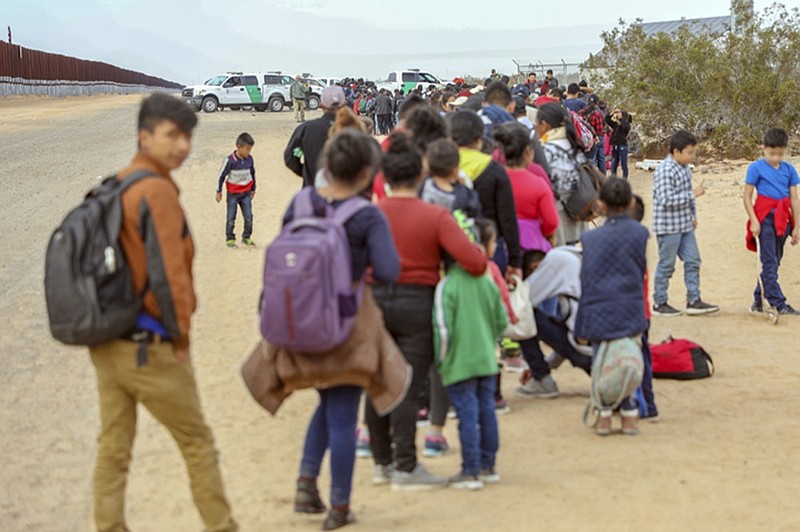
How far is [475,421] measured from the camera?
6125 mm

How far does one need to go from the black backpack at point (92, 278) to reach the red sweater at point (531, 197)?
12.2 ft

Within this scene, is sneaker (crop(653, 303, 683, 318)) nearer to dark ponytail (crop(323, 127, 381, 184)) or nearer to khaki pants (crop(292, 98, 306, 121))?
dark ponytail (crop(323, 127, 381, 184))

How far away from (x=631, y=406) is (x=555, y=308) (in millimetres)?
803

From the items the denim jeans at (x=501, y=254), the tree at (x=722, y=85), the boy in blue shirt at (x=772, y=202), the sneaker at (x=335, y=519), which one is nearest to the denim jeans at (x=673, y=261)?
the boy in blue shirt at (x=772, y=202)

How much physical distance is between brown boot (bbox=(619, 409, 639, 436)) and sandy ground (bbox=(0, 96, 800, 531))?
96mm

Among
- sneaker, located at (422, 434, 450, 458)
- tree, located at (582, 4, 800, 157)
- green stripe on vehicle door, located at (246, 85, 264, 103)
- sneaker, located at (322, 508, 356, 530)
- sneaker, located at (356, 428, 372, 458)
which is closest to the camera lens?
sneaker, located at (322, 508, 356, 530)

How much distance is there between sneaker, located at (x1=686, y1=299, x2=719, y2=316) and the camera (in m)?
11.6

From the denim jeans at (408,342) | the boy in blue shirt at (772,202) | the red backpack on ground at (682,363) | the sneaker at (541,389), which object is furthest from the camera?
the boy in blue shirt at (772,202)

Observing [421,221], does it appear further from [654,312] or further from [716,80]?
[716,80]

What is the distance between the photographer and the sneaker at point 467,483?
246 inches

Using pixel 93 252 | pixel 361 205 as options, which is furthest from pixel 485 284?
pixel 93 252

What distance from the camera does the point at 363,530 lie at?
5.64m

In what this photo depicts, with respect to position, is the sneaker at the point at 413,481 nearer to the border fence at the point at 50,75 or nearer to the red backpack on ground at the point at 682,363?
the red backpack on ground at the point at 682,363

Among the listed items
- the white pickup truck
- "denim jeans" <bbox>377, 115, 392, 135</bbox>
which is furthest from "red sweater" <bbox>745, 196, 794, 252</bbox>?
the white pickup truck
